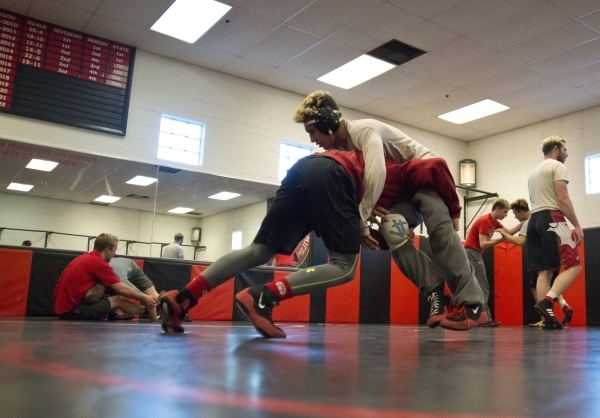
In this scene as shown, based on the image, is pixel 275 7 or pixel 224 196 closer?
pixel 275 7

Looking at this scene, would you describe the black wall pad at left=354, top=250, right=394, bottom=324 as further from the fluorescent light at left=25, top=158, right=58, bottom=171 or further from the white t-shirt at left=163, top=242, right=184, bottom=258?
the fluorescent light at left=25, top=158, right=58, bottom=171

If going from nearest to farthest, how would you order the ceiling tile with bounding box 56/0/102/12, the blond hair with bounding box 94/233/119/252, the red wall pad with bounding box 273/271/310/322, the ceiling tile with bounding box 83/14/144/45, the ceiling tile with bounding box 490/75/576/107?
the blond hair with bounding box 94/233/119/252 < the red wall pad with bounding box 273/271/310/322 < the ceiling tile with bounding box 56/0/102/12 < the ceiling tile with bounding box 83/14/144/45 < the ceiling tile with bounding box 490/75/576/107

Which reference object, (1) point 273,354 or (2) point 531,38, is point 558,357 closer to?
(1) point 273,354

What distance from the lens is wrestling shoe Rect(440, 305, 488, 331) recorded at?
216 centimetres

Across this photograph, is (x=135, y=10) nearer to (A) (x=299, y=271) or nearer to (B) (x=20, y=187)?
(B) (x=20, y=187)

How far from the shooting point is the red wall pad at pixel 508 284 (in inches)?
249

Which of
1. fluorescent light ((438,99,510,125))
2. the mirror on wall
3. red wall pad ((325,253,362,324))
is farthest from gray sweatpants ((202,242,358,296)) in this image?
fluorescent light ((438,99,510,125))

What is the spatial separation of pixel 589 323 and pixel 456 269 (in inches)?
165

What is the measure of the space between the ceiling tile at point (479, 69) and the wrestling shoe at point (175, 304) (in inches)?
222

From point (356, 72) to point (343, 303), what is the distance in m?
3.07

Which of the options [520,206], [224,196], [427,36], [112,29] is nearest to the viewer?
[520,206]

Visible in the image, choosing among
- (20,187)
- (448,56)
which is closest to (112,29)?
(20,187)

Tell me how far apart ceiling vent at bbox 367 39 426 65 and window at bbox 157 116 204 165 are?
2412mm

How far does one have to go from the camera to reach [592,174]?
7887 mm
